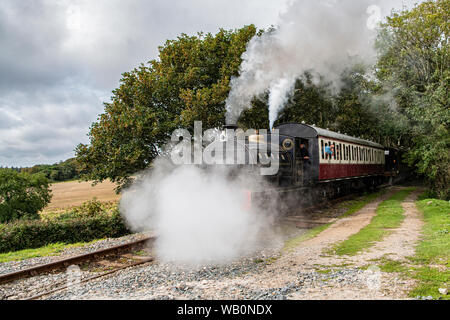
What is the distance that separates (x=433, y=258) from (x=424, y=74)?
1398cm

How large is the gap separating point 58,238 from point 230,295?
9101mm

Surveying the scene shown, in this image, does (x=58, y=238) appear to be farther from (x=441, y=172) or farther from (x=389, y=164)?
(x=389, y=164)

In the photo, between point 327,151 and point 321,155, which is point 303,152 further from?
point 327,151

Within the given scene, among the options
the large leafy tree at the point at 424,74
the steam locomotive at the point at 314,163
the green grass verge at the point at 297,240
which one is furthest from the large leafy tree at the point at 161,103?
the green grass verge at the point at 297,240

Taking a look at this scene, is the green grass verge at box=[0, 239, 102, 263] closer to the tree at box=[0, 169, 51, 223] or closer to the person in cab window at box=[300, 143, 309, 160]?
the tree at box=[0, 169, 51, 223]

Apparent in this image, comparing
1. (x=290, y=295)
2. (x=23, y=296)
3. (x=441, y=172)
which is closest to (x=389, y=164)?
(x=441, y=172)

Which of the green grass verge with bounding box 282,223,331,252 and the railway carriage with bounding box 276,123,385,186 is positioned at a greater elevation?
the railway carriage with bounding box 276,123,385,186

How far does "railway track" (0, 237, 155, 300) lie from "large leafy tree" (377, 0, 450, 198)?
48.2ft

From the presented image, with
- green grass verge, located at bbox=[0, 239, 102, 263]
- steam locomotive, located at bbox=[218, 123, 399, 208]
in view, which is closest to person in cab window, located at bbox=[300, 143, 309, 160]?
steam locomotive, located at bbox=[218, 123, 399, 208]

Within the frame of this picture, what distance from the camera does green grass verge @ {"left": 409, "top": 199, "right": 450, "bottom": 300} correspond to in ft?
15.1

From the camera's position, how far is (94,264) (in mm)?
7973

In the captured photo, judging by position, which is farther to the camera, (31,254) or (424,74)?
(424,74)

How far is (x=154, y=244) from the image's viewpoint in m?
9.68

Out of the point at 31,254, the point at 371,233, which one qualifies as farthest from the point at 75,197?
the point at 371,233
